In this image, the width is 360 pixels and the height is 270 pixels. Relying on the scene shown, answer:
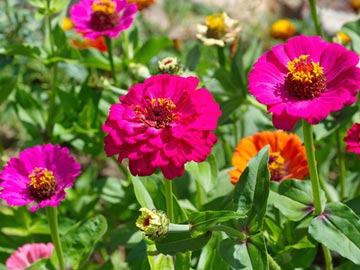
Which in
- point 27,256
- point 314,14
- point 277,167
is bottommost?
point 27,256

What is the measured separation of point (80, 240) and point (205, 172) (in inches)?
11.8

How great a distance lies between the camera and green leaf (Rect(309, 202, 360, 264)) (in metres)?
1.02

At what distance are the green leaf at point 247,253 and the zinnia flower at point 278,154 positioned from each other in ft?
0.85

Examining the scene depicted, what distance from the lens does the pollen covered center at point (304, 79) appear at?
3.22 ft

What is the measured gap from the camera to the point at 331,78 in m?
1.01

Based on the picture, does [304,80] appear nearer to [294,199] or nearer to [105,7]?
[294,199]

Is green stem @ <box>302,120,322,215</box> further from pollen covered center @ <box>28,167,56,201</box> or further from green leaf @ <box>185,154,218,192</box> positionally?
pollen covered center @ <box>28,167,56,201</box>

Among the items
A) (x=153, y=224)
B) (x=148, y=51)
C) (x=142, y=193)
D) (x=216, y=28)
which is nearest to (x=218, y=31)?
(x=216, y=28)

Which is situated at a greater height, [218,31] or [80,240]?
[218,31]

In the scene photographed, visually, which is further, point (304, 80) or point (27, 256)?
point (27, 256)

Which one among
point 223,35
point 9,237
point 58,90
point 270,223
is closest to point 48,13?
point 58,90

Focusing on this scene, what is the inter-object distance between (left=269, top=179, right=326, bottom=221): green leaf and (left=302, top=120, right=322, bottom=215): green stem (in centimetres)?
4

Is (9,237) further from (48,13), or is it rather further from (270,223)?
(270,223)

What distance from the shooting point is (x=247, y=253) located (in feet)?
3.41
